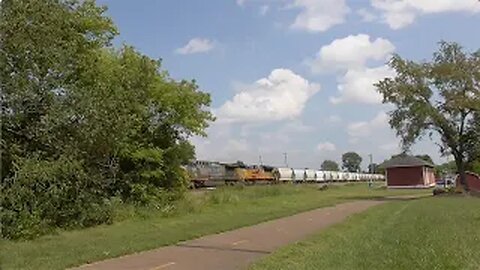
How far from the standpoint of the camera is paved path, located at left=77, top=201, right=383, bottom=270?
527 inches

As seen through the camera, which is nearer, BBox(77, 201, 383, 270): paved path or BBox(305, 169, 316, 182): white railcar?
BBox(77, 201, 383, 270): paved path

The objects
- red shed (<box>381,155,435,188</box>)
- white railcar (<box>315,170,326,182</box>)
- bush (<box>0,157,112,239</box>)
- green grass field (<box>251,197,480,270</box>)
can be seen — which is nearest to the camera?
green grass field (<box>251,197,480,270</box>)

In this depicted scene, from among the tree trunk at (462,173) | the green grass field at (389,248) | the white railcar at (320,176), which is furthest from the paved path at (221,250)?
the white railcar at (320,176)

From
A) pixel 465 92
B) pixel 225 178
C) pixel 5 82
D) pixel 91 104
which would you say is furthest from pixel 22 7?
pixel 225 178

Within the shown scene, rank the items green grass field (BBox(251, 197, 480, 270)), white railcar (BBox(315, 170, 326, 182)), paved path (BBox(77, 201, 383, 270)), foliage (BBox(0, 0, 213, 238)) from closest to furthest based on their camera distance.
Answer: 1. green grass field (BBox(251, 197, 480, 270))
2. paved path (BBox(77, 201, 383, 270))
3. foliage (BBox(0, 0, 213, 238))
4. white railcar (BBox(315, 170, 326, 182))

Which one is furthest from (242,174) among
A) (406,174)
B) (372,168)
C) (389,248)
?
(372,168)

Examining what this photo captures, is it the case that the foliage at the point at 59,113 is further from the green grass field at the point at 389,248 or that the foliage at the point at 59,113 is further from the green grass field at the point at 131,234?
the green grass field at the point at 389,248

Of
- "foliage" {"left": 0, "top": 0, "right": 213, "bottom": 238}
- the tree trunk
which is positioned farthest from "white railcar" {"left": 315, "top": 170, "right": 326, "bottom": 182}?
"foliage" {"left": 0, "top": 0, "right": 213, "bottom": 238}

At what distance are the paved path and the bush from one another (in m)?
4.89

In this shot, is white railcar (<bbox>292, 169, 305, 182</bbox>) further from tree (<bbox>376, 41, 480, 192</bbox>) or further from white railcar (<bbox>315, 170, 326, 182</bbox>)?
tree (<bbox>376, 41, 480, 192</bbox>)

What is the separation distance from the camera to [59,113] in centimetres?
2055

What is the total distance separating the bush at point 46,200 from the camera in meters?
18.6

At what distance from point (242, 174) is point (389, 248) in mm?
58435

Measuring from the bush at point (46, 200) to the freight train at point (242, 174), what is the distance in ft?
83.1
